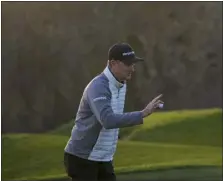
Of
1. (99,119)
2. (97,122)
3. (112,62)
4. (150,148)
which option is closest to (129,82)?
(150,148)

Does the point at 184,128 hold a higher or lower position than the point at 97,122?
lower

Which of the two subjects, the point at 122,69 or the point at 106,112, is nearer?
the point at 106,112

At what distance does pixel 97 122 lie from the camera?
356cm

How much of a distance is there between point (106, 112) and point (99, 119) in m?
0.06


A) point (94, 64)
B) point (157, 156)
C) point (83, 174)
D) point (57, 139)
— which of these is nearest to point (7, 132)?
point (57, 139)

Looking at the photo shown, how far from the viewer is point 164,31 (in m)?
6.45

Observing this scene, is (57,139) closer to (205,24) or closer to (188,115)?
(188,115)

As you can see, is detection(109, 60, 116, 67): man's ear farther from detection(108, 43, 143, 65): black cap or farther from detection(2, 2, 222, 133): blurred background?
detection(2, 2, 222, 133): blurred background

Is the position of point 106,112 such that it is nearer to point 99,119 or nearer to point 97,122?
point 99,119

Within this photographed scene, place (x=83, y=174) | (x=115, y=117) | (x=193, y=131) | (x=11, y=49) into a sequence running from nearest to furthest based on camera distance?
(x=115, y=117) < (x=83, y=174) < (x=11, y=49) < (x=193, y=131)

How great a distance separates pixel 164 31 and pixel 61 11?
3.73 ft

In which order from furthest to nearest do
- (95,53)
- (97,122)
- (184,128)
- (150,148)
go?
(184,128), (150,148), (95,53), (97,122)

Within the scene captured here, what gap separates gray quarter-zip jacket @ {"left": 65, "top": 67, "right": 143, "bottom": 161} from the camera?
11.3 ft

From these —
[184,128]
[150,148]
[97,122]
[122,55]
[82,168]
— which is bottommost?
[150,148]
